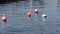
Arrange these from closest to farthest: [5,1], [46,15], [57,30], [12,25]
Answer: [57,30] → [12,25] → [46,15] → [5,1]

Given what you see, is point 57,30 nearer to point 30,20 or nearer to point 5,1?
point 30,20

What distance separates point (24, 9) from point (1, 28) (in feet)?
8.90

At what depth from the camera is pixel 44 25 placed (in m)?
8.26

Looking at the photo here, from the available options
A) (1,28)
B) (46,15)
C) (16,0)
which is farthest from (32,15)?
(16,0)

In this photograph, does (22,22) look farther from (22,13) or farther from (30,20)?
(22,13)

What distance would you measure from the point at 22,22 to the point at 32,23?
0.37 metres

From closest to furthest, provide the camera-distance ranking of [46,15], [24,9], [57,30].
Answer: [57,30]
[46,15]
[24,9]

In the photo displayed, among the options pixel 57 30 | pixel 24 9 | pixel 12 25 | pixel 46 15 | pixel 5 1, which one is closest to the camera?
pixel 57 30

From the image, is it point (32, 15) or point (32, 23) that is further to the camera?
point (32, 15)

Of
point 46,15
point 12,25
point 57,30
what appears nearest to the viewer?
point 57,30

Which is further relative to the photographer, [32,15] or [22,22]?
[32,15]

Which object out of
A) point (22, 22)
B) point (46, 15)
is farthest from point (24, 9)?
point (22, 22)

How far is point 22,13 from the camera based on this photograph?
9961 mm

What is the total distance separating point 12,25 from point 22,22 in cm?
44
